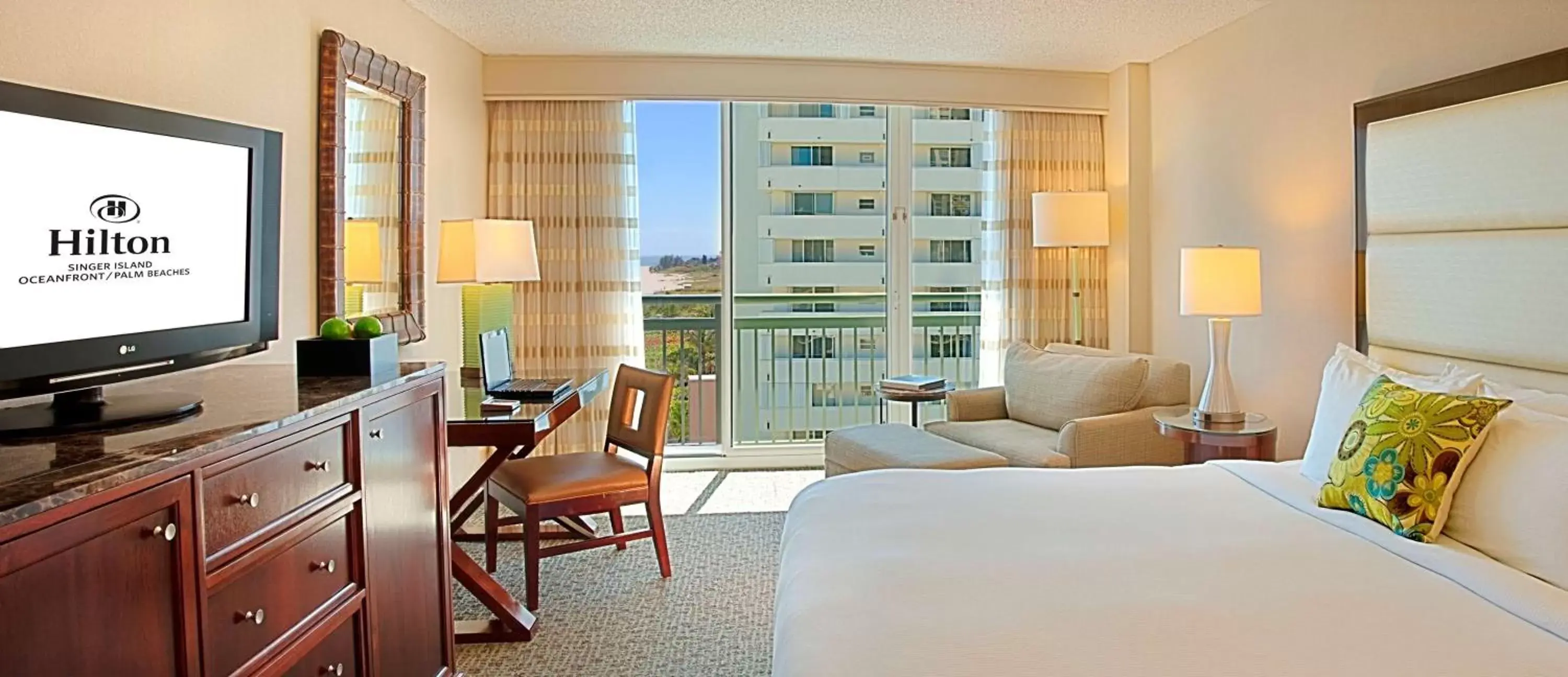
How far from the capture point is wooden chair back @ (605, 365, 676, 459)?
3.68 metres

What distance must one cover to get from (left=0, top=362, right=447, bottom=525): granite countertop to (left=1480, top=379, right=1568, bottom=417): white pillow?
2.76 m

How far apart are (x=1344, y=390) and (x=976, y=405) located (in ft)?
7.40

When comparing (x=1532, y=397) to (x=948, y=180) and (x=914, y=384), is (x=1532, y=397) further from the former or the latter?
(x=948, y=180)

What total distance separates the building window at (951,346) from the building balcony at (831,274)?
0.51 metres

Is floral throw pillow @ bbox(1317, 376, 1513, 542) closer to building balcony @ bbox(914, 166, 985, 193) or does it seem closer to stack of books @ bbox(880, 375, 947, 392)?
stack of books @ bbox(880, 375, 947, 392)

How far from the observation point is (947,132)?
5836mm

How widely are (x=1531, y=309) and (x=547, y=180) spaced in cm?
426

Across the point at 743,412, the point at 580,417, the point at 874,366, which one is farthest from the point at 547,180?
the point at 874,366

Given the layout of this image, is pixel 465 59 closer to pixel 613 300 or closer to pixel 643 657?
pixel 613 300

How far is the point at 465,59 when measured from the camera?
4852mm

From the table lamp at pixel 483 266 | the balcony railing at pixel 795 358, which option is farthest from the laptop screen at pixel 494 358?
the balcony railing at pixel 795 358

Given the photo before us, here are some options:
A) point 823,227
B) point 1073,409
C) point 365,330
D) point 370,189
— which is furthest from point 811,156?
point 365,330

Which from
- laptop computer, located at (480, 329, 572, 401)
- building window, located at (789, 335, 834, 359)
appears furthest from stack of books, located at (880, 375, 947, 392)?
laptop computer, located at (480, 329, 572, 401)

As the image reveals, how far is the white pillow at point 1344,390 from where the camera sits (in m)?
2.58
